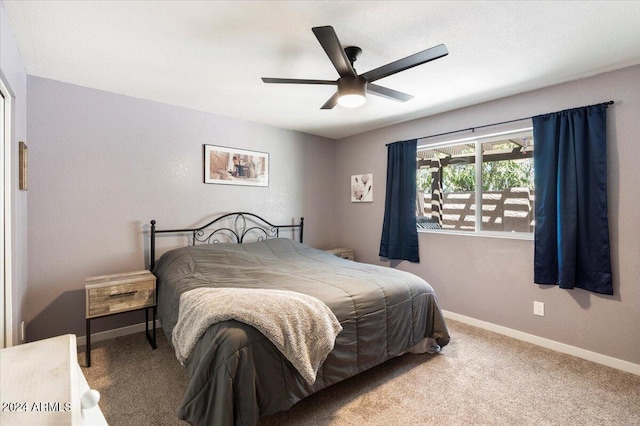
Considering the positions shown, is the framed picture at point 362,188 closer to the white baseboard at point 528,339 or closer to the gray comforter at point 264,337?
the gray comforter at point 264,337

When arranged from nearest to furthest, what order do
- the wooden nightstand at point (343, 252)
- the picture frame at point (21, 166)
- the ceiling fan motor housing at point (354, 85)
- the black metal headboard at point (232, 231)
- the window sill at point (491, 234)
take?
1. the ceiling fan motor housing at point (354, 85)
2. the picture frame at point (21, 166)
3. the window sill at point (491, 234)
4. the black metal headboard at point (232, 231)
5. the wooden nightstand at point (343, 252)

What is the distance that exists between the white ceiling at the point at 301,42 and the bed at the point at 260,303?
1.53m

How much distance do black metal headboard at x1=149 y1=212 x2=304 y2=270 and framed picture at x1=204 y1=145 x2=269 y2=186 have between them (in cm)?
44

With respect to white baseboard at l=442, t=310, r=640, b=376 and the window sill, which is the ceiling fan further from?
white baseboard at l=442, t=310, r=640, b=376

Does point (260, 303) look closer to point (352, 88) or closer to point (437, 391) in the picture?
point (437, 391)

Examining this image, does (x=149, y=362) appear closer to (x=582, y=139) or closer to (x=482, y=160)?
(x=482, y=160)

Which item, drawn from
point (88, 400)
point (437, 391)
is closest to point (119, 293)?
point (88, 400)

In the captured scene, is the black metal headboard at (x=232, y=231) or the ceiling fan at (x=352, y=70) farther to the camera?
the black metal headboard at (x=232, y=231)

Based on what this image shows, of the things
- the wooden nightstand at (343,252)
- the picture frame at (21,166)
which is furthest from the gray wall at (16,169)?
the wooden nightstand at (343,252)

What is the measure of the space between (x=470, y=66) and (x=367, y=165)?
213 cm

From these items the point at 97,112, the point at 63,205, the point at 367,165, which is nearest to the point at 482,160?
the point at 367,165

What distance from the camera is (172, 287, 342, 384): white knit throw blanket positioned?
1.66 meters

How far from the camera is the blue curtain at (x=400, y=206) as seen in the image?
3834 mm

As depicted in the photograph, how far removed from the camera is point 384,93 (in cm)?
236
